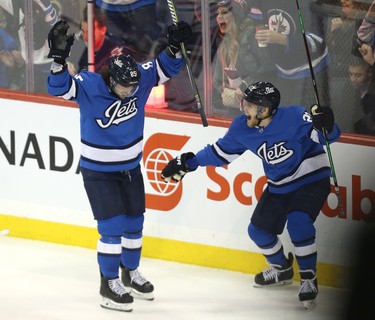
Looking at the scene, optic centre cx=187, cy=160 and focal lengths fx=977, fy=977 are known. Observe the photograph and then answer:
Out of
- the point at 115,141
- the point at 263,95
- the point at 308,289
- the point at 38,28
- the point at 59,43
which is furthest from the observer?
the point at 38,28

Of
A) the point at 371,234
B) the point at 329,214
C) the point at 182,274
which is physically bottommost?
the point at 182,274

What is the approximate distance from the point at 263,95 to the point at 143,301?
1.29 m

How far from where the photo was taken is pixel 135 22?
5852 mm

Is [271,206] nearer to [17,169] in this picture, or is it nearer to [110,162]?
[110,162]

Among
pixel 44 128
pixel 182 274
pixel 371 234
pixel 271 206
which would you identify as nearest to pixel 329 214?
pixel 271 206

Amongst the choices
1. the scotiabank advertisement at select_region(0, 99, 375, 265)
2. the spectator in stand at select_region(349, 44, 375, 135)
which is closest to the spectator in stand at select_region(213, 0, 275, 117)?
the scotiabank advertisement at select_region(0, 99, 375, 265)

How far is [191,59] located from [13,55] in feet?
4.19

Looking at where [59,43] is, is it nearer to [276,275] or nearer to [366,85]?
[366,85]

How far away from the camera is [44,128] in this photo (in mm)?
6172

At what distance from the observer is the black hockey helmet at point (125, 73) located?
4734 millimetres

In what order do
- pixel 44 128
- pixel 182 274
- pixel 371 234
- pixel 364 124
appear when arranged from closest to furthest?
pixel 371 234, pixel 364 124, pixel 182 274, pixel 44 128

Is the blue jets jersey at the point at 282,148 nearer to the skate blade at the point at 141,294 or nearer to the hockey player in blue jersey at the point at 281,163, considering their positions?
the hockey player in blue jersey at the point at 281,163

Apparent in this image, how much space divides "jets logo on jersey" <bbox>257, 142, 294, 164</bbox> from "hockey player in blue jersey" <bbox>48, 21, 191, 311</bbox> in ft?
2.01

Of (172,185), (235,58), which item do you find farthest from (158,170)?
(235,58)
